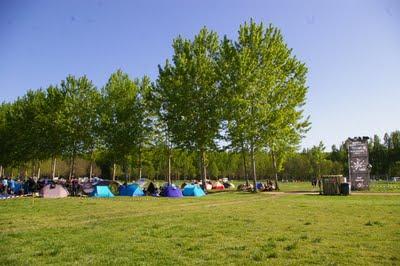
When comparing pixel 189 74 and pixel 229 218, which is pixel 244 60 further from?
pixel 229 218

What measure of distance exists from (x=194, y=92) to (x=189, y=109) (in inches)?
72.8

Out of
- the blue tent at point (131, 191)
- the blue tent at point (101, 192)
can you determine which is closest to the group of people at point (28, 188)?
the blue tent at point (101, 192)

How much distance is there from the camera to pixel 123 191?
124 feet

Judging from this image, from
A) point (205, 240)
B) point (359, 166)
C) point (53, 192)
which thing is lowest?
point (205, 240)

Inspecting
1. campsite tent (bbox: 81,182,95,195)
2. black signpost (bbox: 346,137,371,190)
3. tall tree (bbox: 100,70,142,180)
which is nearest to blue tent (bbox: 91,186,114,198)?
campsite tent (bbox: 81,182,95,195)

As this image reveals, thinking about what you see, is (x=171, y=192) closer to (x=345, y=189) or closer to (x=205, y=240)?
(x=345, y=189)

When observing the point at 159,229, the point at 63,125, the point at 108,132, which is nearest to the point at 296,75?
the point at 108,132

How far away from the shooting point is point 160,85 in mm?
44969

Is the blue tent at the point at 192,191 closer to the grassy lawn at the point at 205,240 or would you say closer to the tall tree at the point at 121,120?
the tall tree at the point at 121,120

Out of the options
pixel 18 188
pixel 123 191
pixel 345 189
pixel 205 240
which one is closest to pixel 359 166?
pixel 345 189

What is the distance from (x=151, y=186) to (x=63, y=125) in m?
18.4

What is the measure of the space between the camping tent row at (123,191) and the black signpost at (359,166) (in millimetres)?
16311

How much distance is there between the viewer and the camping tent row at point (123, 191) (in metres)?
34.8

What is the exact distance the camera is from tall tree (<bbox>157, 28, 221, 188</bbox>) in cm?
4247
